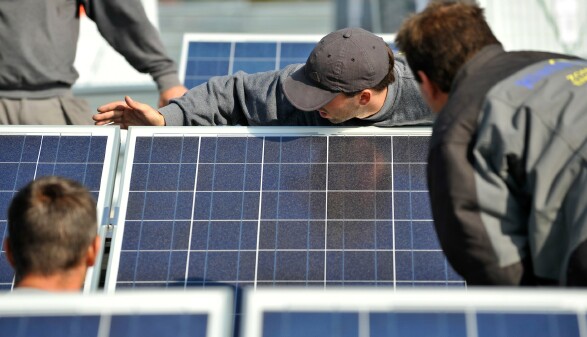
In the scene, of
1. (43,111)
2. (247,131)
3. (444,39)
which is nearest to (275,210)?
(247,131)

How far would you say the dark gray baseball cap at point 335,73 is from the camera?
14.9 ft

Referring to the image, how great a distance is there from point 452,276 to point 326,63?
46.5 inches

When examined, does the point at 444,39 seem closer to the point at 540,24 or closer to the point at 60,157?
the point at 60,157

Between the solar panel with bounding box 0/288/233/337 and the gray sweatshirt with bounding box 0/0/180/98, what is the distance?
301 centimetres

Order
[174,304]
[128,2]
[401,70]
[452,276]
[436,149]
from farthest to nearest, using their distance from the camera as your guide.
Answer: [128,2], [401,70], [452,276], [436,149], [174,304]

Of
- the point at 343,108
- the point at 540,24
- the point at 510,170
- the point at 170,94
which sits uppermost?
the point at 540,24

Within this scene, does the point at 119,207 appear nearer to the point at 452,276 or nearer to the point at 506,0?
the point at 452,276

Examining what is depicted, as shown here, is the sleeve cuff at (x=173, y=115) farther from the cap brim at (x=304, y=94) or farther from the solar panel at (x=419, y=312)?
the solar panel at (x=419, y=312)

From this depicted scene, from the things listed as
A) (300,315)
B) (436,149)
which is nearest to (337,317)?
(300,315)

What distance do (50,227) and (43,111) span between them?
268 centimetres

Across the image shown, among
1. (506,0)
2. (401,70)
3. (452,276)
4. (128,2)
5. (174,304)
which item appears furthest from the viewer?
(506,0)

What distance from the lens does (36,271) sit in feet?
9.64

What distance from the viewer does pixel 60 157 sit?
14.9ft

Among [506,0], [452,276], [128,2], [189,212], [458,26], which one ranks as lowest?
[452,276]
